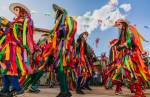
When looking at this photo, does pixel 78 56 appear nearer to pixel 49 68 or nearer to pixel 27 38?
pixel 49 68

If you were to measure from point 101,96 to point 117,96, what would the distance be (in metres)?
0.57

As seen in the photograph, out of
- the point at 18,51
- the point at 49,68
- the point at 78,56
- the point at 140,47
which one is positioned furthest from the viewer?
the point at 78,56

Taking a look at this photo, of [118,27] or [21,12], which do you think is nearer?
[21,12]

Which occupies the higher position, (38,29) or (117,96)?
(38,29)

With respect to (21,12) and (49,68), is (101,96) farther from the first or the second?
(21,12)

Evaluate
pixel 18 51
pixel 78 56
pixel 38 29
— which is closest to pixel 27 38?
pixel 18 51

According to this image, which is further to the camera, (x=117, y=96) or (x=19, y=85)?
(x=117, y=96)

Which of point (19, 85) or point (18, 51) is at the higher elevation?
point (18, 51)

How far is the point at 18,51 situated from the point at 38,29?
11.4 meters

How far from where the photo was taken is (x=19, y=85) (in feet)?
31.2

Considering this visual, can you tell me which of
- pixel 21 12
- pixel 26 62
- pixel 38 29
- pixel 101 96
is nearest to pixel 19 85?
pixel 26 62

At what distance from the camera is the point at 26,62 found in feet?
31.5

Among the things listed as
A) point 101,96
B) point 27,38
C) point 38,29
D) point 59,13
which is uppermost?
point 38,29

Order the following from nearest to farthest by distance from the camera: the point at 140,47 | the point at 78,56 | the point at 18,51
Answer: the point at 18,51, the point at 140,47, the point at 78,56
